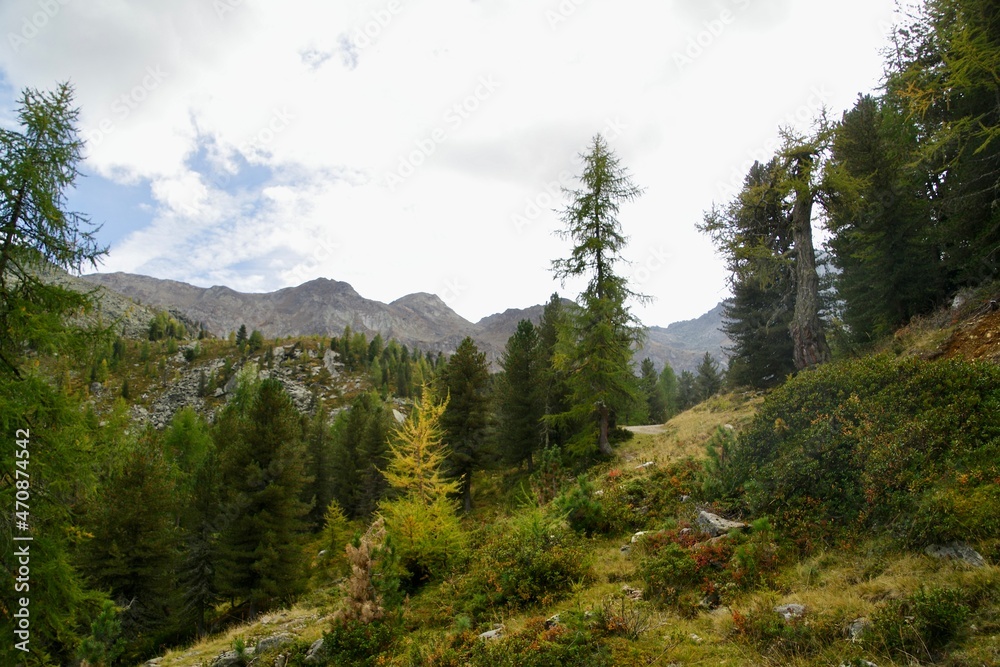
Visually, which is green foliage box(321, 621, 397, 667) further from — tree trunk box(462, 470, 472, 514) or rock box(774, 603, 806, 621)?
tree trunk box(462, 470, 472, 514)

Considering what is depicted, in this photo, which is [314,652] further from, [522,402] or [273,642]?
[522,402]

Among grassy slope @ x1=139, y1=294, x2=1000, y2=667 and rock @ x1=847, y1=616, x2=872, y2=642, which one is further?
rock @ x1=847, y1=616, x2=872, y2=642

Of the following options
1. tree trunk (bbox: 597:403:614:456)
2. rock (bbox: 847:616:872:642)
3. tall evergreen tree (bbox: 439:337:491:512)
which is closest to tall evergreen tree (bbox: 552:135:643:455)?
tree trunk (bbox: 597:403:614:456)

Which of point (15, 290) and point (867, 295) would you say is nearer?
point (15, 290)

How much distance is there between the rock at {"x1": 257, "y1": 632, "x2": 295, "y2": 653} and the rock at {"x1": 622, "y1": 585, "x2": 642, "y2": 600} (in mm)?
7397

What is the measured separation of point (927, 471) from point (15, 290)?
16905 millimetres

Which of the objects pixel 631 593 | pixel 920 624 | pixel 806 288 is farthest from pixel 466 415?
pixel 920 624

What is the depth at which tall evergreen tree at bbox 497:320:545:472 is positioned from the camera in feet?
91.8

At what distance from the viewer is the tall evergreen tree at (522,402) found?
91.8 ft

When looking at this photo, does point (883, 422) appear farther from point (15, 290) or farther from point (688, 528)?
point (15, 290)

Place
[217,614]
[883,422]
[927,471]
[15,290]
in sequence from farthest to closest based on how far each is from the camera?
1. [217,614]
2. [15,290]
3. [883,422]
4. [927,471]

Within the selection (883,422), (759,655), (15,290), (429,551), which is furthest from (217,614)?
(883,422)

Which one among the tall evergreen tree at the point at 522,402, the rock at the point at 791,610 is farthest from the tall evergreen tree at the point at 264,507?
the rock at the point at 791,610

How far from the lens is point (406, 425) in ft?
53.4
